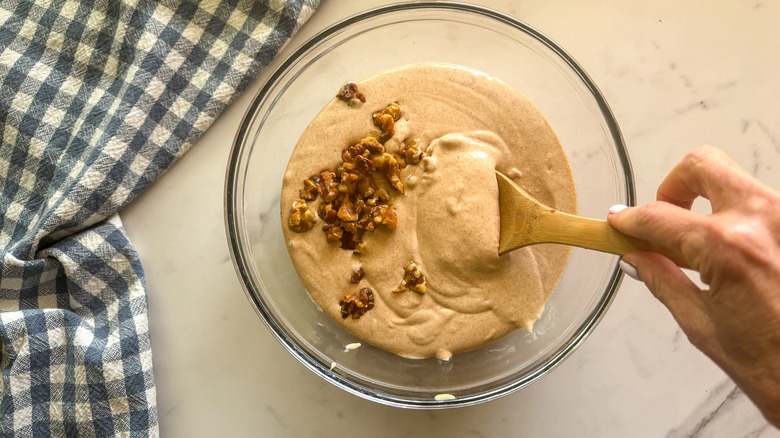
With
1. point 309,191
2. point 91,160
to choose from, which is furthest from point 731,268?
point 91,160

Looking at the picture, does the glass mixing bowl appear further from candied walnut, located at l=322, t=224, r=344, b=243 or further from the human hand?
the human hand

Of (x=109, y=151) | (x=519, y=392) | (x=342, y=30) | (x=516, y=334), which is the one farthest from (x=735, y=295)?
(x=109, y=151)

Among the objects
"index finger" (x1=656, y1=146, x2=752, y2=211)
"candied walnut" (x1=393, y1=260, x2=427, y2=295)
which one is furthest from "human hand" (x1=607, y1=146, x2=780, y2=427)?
"candied walnut" (x1=393, y1=260, x2=427, y2=295)

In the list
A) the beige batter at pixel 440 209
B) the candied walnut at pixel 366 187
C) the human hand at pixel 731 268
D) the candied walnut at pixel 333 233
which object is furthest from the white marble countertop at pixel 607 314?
the human hand at pixel 731 268

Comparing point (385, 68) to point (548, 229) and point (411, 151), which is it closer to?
point (411, 151)

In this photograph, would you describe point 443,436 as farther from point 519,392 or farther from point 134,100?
point 134,100

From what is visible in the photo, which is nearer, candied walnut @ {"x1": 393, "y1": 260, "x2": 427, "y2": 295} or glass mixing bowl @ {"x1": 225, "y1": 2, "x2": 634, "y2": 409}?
candied walnut @ {"x1": 393, "y1": 260, "x2": 427, "y2": 295}
